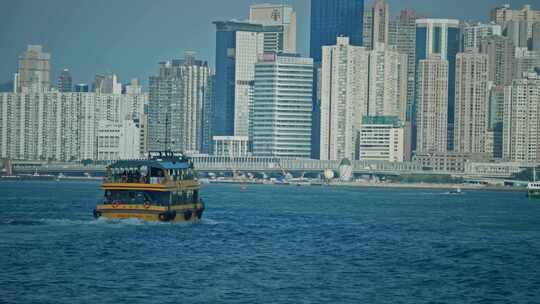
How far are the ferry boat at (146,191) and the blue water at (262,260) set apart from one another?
0.87 metres

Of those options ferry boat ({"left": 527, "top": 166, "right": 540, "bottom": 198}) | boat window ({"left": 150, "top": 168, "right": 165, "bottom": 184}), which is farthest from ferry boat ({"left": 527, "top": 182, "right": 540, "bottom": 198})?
boat window ({"left": 150, "top": 168, "right": 165, "bottom": 184})

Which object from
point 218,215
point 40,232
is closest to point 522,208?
point 218,215

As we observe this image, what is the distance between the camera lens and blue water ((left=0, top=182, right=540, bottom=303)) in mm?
56406

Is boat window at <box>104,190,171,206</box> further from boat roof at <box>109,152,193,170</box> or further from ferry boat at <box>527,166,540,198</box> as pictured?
ferry boat at <box>527,166,540,198</box>

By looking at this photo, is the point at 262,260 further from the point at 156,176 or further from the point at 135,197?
the point at 156,176

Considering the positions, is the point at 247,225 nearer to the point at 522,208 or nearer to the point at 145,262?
the point at 145,262

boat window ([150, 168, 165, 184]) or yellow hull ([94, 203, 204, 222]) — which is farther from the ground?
boat window ([150, 168, 165, 184])

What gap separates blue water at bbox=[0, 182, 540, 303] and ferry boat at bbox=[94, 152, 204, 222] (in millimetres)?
874

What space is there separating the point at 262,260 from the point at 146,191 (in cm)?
1674

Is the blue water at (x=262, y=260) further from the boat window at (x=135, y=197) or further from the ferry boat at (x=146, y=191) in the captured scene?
the boat window at (x=135, y=197)

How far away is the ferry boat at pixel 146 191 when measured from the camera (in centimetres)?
8269

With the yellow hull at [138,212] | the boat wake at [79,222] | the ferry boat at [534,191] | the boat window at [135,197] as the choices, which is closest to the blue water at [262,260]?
the boat wake at [79,222]

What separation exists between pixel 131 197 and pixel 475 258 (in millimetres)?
22582

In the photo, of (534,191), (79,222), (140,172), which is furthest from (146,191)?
(534,191)
